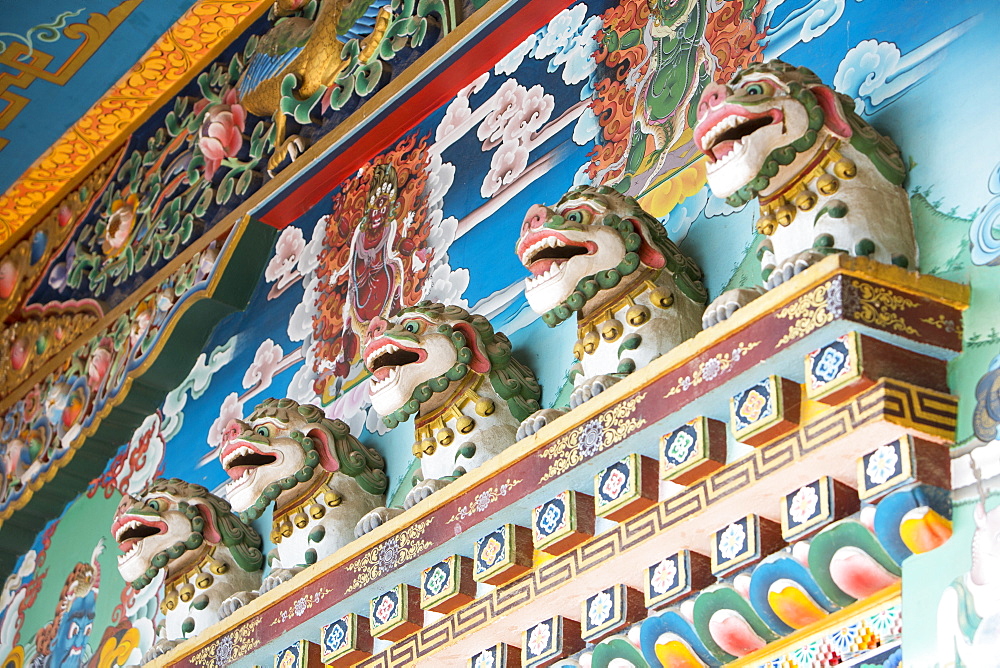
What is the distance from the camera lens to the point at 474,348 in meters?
3.52

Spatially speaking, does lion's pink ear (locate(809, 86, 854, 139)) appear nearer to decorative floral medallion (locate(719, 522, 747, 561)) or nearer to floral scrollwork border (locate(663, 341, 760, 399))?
floral scrollwork border (locate(663, 341, 760, 399))

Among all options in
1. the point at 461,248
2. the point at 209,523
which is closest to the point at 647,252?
the point at 461,248

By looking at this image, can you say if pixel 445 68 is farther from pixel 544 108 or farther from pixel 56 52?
pixel 56 52

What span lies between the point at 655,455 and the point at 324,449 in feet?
3.69

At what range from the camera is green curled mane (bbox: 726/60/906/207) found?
2.88 meters

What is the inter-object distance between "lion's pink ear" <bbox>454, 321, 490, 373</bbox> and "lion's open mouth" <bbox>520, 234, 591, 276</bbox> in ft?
1.11

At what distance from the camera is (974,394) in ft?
8.43

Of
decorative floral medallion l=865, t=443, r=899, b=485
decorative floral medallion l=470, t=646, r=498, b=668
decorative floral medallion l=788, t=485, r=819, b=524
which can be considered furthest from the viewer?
decorative floral medallion l=470, t=646, r=498, b=668

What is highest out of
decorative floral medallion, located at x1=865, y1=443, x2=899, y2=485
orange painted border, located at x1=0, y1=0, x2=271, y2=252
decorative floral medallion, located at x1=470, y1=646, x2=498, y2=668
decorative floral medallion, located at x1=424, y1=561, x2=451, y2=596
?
orange painted border, located at x1=0, y1=0, x2=271, y2=252

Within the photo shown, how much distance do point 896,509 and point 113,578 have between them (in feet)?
10.1

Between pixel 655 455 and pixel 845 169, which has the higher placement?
pixel 845 169

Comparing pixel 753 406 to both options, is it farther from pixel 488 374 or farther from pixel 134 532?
pixel 134 532

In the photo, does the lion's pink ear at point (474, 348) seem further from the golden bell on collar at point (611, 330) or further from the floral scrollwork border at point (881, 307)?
the floral scrollwork border at point (881, 307)

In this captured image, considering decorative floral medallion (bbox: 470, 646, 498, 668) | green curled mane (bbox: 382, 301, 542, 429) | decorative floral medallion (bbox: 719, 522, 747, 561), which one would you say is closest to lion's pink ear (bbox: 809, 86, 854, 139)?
decorative floral medallion (bbox: 719, 522, 747, 561)
